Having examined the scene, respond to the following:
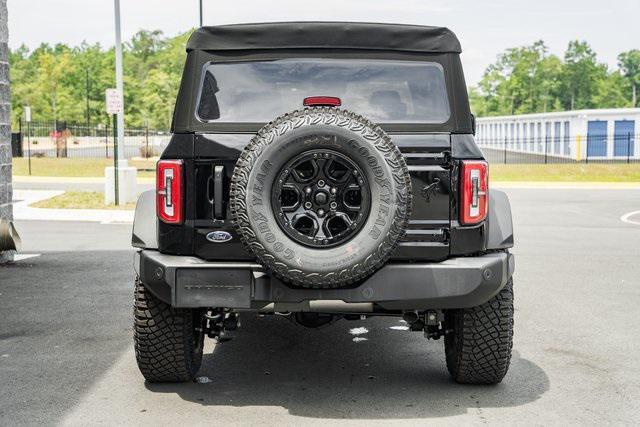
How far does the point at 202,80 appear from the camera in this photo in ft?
17.5

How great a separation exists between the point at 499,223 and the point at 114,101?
14987 millimetres

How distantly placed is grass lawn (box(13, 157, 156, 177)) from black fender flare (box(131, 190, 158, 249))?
28542 mm

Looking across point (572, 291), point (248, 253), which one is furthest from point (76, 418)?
point (572, 291)

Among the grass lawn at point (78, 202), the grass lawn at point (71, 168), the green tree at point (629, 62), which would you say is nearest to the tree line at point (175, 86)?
the green tree at point (629, 62)

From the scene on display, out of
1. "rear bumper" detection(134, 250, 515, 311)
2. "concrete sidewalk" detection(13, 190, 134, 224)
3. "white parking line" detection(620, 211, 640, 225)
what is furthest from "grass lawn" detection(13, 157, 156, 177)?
"rear bumper" detection(134, 250, 515, 311)

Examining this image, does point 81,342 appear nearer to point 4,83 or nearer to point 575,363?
point 575,363

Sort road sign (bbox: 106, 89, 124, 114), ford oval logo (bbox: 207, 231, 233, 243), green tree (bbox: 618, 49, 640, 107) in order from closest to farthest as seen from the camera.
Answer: ford oval logo (bbox: 207, 231, 233, 243) < road sign (bbox: 106, 89, 124, 114) < green tree (bbox: 618, 49, 640, 107)

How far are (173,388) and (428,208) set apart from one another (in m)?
1.95

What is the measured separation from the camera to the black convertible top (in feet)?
17.6

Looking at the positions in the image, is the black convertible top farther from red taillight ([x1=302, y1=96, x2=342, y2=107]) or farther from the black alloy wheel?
the black alloy wheel

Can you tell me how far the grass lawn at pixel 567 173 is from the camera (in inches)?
1391

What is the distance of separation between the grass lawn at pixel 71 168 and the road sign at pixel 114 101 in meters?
14.6

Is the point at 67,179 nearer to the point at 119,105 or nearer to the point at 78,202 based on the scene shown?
the point at 78,202

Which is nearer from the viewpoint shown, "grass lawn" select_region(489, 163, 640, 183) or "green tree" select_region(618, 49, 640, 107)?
"grass lawn" select_region(489, 163, 640, 183)
